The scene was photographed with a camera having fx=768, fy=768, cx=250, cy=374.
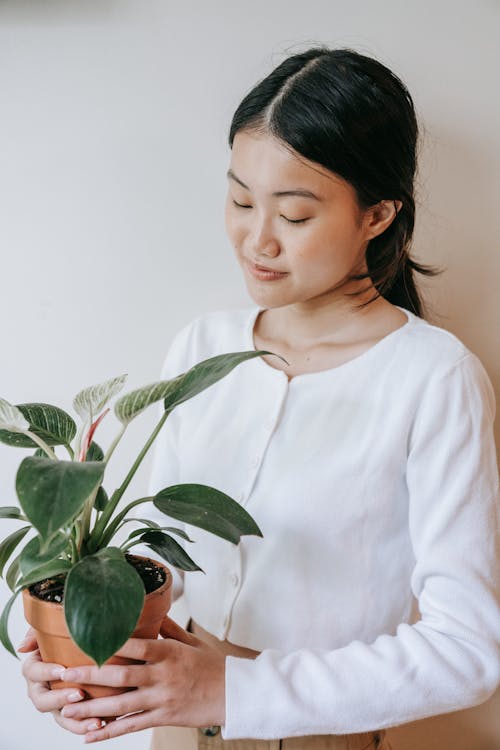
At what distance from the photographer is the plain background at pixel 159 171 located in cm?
117

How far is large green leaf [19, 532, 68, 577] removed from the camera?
0.72 m

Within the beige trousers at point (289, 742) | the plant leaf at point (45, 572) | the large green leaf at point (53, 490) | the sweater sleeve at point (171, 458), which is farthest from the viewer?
the sweater sleeve at point (171, 458)

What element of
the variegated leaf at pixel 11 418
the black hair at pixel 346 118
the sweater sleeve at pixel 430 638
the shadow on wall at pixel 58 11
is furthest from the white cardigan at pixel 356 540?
the shadow on wall at pixel 58 11

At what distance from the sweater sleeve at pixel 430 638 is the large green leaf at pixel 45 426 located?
32cm

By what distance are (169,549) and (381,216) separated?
1.59 ft

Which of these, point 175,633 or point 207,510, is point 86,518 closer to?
point 207,510

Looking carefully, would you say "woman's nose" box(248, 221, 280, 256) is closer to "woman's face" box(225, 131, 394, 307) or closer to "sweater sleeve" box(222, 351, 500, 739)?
"woman's face" box(225, 131, 394, 307)

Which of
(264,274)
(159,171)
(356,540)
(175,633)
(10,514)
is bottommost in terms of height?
(175,633)

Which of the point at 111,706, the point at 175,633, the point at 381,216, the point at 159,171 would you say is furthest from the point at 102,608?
the point at 159,171

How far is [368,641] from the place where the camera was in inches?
39.1

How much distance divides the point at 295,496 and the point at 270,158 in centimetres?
42

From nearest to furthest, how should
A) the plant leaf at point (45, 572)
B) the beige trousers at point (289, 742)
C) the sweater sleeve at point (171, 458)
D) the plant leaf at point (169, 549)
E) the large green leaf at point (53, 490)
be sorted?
1. the large green leaf at point (53, 490)
2. the plant leaf at point (45, 572)
3. the plant leaf at point (169, 549)
4. the beige trousers at point (289, 742)
5. the sweater sleeve at point (171, 458)

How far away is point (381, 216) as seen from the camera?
3.19ft

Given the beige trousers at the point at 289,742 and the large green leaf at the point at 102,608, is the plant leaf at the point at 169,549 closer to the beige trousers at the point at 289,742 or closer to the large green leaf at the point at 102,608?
the large green leaf at the point at 102,608
